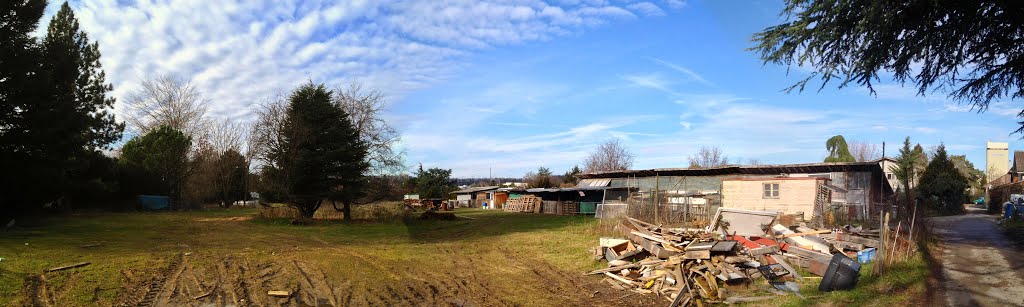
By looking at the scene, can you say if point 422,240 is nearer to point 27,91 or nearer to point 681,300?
point 681,300

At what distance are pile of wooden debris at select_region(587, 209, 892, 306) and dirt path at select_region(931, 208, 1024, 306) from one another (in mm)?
1651

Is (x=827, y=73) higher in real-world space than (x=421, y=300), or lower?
higher

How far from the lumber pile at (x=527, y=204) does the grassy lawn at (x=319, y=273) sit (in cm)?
2689

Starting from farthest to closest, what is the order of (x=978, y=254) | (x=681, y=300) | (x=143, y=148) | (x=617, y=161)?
(x=617, y=161)
(x=143, y=148)
(x=978, y=254)
(x=681, y=300)

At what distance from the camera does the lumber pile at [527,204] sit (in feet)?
150

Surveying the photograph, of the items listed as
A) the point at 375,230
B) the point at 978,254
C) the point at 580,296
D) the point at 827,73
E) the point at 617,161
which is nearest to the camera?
the point at 580,296

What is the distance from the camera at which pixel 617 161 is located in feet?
244

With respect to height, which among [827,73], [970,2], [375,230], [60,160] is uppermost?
[970,2]

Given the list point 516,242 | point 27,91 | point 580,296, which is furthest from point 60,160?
point 580,296

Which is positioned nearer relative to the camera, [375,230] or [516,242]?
[516,242]

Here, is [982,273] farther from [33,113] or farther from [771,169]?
[33,113]

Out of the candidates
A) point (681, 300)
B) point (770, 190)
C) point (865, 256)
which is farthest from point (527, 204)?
point (681, 300)

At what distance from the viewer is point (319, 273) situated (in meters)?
11.6

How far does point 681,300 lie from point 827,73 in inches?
279
